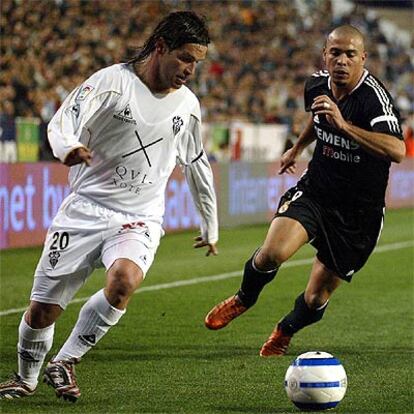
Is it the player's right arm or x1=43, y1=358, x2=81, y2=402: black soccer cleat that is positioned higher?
the player's right arm

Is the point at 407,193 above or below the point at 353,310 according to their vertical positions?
below

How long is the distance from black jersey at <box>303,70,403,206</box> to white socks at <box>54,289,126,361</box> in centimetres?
206

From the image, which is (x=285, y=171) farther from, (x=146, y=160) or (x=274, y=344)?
(x=146, y=160)

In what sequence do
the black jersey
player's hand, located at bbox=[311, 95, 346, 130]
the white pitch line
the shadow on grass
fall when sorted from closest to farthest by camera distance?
1. player's hand, located at bbox=[311, 95, 346, 130]
2. the black jersey
3. the shadow on grass
4. the white pitch line

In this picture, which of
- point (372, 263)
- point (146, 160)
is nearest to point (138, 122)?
point (146, 160)

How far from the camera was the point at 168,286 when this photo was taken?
41.1ft

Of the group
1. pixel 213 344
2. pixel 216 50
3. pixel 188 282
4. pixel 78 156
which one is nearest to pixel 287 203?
pixel 213 344

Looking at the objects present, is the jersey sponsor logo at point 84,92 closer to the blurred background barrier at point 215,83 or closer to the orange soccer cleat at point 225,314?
the orange soccer cleat at point 225,314

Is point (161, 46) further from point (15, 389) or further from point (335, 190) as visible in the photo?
point (15, 389)

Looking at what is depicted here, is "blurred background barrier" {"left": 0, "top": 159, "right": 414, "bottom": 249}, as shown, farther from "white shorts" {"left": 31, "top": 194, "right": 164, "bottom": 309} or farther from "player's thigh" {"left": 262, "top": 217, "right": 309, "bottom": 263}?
"white shorts" {"left": 31, "top": 194, "right": 164, "bottom": 309}

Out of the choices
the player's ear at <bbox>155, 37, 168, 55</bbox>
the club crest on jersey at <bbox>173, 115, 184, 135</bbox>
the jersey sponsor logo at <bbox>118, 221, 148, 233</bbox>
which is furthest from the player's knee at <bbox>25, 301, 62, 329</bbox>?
the player's ear at <bbox>155, 37, 168, 55</bbox>

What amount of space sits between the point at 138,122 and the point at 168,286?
21.2 ft

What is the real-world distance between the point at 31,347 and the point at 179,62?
1723 mm

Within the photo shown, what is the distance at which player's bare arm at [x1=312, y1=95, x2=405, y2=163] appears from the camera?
267 inches
